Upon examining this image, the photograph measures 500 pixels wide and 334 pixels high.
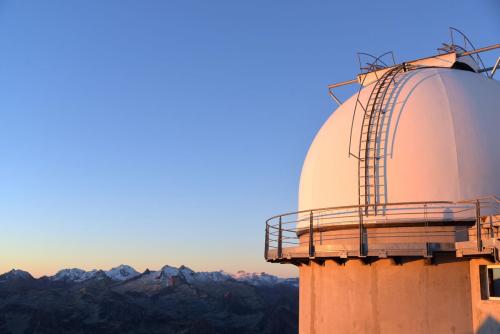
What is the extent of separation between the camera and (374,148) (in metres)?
13.6

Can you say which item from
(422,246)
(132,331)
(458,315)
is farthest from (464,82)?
(132,331)

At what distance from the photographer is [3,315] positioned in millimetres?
117500

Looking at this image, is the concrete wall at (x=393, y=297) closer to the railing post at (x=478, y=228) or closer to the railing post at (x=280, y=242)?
the railing post at (x=478, y=228)

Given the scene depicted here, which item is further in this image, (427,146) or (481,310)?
(427,146)

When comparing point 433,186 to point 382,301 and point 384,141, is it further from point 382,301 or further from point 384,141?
point 382,301

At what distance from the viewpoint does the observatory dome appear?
12586 mm

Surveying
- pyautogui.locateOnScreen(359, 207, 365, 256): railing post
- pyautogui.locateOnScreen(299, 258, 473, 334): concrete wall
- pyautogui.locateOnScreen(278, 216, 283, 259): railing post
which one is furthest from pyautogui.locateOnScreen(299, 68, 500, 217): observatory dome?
pyautogui.locateOnScreen(299, 258, 473, 334): concrete wall

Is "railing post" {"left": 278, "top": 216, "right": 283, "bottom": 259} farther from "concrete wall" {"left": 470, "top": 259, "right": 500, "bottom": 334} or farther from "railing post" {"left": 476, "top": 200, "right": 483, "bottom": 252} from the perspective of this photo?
"railing post" {"left": 476, "top": 200, "right": 483, "bottom": 252}

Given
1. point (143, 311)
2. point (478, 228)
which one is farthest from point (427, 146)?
point (143, 311)

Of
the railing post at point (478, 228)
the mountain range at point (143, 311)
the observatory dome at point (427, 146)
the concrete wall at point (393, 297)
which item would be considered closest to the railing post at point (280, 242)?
the observatory dome at point (427, 146)

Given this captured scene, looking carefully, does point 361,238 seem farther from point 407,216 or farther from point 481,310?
point 481,310

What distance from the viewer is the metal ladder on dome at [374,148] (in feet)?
43.4

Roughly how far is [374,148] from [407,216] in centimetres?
208

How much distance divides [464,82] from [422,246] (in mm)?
5703
